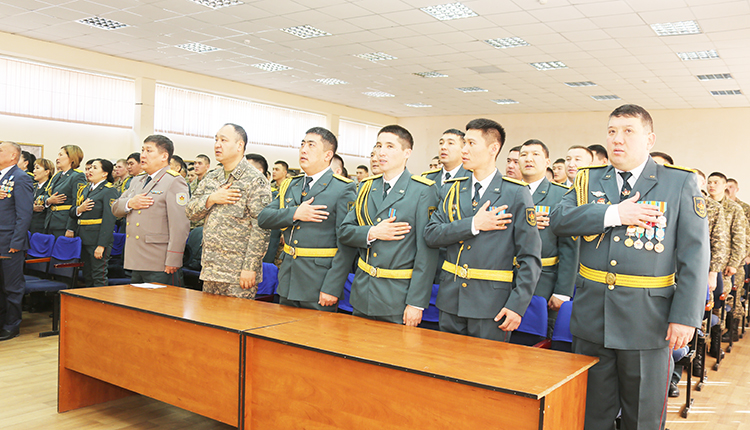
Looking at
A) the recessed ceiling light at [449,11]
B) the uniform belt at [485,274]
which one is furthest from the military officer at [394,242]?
the recessed ceiling light at [449,11]

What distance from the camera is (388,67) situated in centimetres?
1159

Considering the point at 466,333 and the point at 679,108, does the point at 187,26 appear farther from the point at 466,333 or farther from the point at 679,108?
the point at 679,108

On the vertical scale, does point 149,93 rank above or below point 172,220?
above

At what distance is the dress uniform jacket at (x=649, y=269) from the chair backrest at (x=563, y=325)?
652 millimetres

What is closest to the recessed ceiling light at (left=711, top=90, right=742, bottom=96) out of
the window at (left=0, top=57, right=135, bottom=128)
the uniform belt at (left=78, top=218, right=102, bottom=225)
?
the uniform belt at (left=78, top=218, right=102, bottom=225)

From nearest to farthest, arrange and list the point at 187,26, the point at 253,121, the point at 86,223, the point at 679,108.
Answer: the point at 86,223 → the point at 187,26 → the point at 679,108 → the point at 253,121

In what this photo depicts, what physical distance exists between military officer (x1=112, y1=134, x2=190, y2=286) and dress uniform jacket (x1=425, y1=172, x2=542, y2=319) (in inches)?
90.9

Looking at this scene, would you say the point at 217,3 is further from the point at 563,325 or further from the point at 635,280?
the point at 635,280

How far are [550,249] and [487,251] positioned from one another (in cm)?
109

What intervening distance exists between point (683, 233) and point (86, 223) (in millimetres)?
5774

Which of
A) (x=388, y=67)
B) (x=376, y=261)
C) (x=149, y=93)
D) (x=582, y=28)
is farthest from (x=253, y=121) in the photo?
(x=376, y=261)

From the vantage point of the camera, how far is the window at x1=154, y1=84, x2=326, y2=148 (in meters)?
13.1

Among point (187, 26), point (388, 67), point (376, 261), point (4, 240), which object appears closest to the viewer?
point (376, 261)

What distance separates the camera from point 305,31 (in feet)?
30.8
